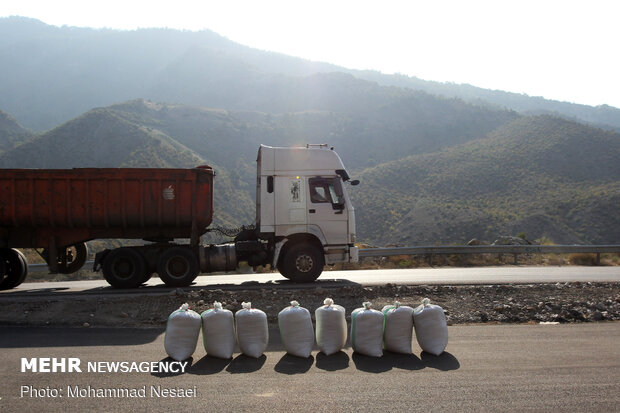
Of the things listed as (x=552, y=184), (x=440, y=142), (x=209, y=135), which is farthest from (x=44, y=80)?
(x=552, y=184)

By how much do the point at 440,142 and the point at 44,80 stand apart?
14119cm

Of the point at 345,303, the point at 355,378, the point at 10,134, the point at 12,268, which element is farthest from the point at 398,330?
the point at 10,134

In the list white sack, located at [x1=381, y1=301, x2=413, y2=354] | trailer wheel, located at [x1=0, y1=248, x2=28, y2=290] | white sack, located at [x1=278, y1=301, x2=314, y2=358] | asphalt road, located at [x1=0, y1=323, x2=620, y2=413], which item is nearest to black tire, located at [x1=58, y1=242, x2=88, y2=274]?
trailer wheel, located at [x1=0, y1=248, x2=28, y2=290]

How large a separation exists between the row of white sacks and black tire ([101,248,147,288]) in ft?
21.2

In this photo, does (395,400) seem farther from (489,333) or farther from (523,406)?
(489,333)

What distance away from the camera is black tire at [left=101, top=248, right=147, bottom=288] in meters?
12.3

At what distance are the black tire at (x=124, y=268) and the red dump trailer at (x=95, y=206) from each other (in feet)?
1.87

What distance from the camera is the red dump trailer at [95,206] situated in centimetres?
1209

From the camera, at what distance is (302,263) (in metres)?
12.7

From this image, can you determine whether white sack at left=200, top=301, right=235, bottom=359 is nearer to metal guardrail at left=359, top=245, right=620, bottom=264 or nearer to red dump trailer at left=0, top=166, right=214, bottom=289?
red dump trailer at left=0, top=166, right=214, bottom=289

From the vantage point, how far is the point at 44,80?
542ft

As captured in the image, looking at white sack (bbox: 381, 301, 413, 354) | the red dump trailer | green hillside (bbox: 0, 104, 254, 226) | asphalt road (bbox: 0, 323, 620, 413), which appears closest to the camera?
asphalt road (bbox: 0, 323, 620, 413)

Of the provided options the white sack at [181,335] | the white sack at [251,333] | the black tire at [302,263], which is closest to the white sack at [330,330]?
the white sack at [251,333]

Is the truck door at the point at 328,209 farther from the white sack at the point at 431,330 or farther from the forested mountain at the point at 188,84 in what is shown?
the forested mountain at the point at 188,84
